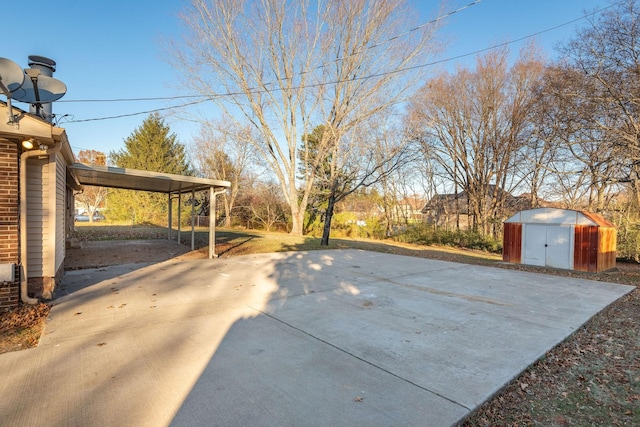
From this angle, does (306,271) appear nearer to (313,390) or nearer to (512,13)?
(313,390)

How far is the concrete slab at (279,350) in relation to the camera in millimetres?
2373

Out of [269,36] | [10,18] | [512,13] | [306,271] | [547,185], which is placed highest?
[269,36]

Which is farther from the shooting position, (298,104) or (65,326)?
(298,104)

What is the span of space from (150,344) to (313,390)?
77.8 inches

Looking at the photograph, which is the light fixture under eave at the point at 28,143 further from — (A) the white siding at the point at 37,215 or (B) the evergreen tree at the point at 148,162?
(B) the evergreen tree at the point at 148,162

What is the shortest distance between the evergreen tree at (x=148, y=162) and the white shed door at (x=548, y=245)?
23.2m

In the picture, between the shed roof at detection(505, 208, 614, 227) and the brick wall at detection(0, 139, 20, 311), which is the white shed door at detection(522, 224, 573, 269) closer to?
the shed roof at detection(505, 208, 614, 227)

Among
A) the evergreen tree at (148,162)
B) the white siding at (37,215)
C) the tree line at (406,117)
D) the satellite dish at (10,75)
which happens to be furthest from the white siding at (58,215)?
the evergreen tree at (148,162)

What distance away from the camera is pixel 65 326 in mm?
4070

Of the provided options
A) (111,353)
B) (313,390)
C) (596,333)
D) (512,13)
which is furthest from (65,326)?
(512,13)

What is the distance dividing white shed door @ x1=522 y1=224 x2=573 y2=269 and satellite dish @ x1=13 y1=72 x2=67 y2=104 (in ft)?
40.0

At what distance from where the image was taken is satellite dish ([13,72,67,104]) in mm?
4859

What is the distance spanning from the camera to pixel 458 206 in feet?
78.8

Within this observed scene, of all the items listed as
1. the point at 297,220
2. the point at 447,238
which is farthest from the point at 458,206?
the point at 297,220
